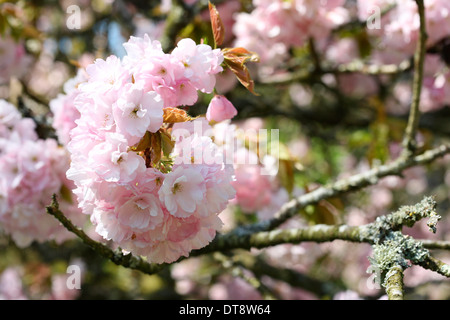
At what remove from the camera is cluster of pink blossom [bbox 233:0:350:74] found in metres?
2.09

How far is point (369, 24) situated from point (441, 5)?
342mm

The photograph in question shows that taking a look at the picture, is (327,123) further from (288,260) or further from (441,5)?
(441,5)

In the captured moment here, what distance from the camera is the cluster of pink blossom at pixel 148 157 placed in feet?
3.10

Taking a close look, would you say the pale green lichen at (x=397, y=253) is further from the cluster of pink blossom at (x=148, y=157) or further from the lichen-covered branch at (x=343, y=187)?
the lichen-covered branch at (x=343, y=187)

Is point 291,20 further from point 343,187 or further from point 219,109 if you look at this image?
point 219,109

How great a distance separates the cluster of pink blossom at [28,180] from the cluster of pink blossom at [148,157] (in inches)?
27.8

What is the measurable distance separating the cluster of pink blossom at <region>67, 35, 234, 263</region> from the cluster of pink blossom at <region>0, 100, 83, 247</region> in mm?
706

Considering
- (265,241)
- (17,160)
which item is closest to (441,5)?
(265,241)

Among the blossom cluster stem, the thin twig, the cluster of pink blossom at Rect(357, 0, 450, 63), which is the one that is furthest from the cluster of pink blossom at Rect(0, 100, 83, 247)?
the cluster of pink blossom at Rect(357, 0, 450, 63)

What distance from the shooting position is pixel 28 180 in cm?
165

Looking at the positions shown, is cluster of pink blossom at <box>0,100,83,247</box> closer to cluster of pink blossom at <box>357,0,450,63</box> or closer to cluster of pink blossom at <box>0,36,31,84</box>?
cluster of pink blossom at <box>0,36,31,84</box>

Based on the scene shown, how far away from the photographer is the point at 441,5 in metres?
1.93

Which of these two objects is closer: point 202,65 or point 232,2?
point 202,65

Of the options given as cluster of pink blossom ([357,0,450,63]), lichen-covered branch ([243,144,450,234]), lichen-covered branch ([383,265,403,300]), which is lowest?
lichen-covered branch ([383,265,403,300])
